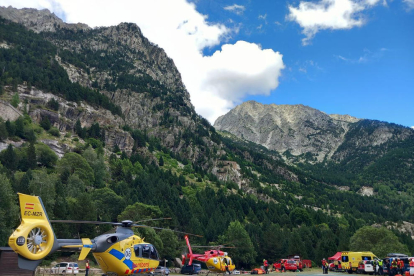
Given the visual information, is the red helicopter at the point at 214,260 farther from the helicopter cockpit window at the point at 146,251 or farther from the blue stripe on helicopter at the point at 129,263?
the blue stripe on helicopter at the point at 129,263

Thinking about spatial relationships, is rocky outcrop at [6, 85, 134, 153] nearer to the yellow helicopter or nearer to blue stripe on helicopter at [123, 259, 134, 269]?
the yellow helicopter

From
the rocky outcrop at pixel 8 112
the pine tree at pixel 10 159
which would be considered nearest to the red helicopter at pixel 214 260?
the pine tree at pixel 10 159

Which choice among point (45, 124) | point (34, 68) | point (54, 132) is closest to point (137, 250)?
point (54, 132)

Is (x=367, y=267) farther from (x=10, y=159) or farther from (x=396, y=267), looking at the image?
(x=10, y=159)

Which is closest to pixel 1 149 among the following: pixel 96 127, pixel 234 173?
pixel 96 127

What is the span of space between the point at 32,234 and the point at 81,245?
3.33 m

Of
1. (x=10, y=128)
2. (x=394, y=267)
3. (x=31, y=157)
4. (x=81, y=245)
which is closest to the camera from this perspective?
(x=81, y=245)

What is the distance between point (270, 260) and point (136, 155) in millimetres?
81977

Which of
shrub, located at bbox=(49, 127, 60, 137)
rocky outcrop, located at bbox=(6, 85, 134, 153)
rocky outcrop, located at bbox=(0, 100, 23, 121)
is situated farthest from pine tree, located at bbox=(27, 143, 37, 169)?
shrub, located at bbox=(49, 127, 60, 137)

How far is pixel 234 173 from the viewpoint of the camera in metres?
188

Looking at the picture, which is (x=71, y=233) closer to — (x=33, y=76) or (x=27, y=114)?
(x=27, y=114)

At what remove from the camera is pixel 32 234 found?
15.0m

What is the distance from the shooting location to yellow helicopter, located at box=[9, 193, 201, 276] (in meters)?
14.4

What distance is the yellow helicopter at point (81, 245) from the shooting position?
47.2 feet
